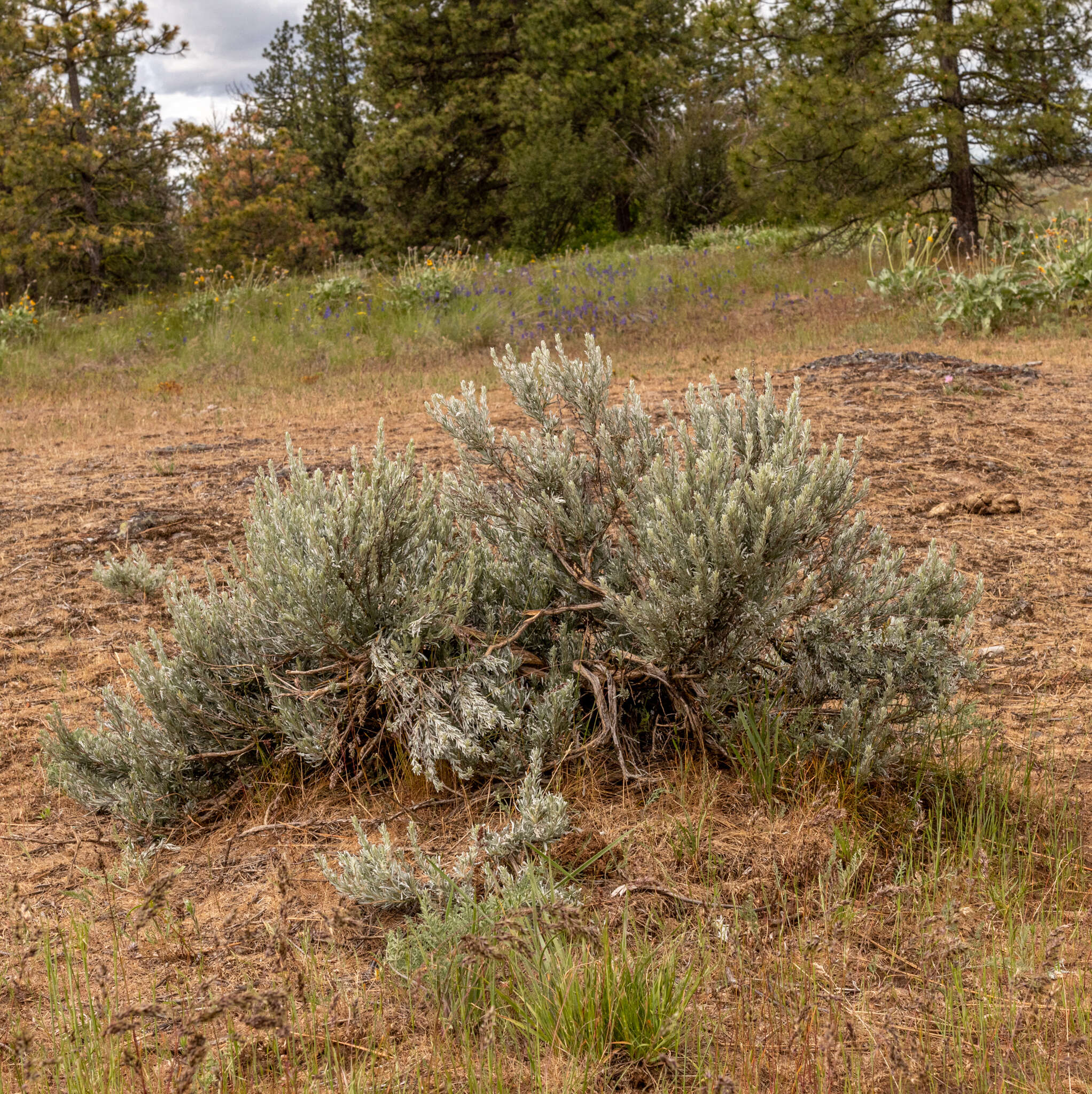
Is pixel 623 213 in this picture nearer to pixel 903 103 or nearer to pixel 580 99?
pixel 580 99

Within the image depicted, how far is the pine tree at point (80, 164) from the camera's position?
15.9m

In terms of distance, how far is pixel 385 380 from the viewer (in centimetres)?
925

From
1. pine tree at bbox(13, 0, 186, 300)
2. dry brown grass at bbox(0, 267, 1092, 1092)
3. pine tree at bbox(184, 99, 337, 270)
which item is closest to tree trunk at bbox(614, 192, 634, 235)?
pine tree at bbox(184, 99, 337, 270)

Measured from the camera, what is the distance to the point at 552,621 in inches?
114

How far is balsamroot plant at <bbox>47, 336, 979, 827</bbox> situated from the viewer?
2475 millimetres

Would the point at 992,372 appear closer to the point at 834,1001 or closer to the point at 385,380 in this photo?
the point at 385,380

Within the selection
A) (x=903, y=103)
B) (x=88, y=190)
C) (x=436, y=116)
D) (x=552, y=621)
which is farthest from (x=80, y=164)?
(x=552, y=621)

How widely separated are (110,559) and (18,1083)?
282 centimetres

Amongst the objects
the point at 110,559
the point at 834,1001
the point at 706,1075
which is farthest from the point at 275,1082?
the point at 110,559

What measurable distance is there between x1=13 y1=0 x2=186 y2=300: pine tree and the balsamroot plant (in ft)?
53.2

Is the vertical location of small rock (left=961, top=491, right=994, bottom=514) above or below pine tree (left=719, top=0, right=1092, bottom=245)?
below

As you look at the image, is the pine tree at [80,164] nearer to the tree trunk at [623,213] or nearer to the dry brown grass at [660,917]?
the tree trunk at [623,213]

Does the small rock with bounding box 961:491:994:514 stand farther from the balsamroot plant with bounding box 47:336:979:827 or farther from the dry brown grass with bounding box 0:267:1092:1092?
the balsamroot plant with bounding box 47:336:979:827

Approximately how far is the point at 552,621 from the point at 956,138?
11.1 m
